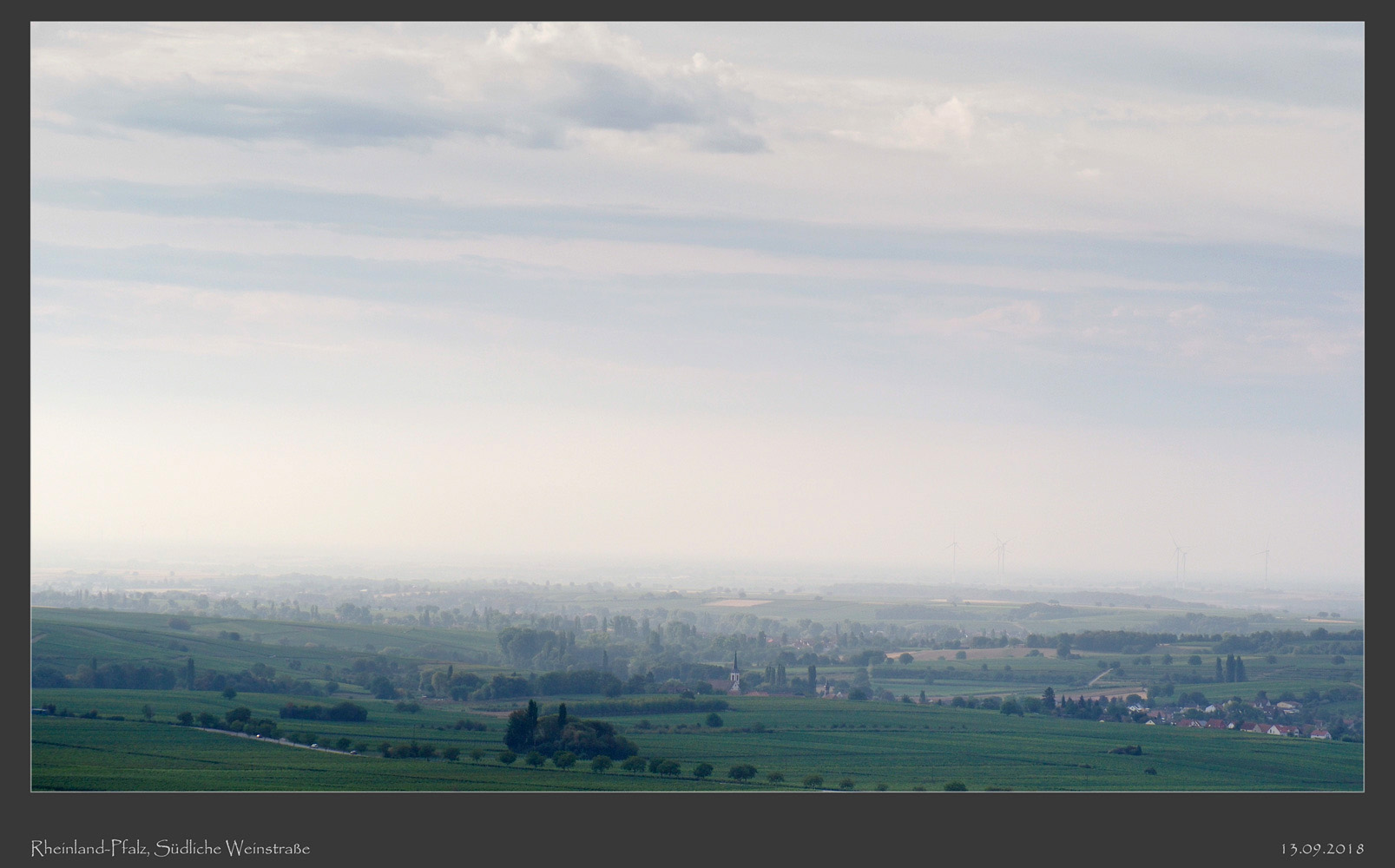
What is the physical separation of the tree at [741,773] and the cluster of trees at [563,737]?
7328 millimetres

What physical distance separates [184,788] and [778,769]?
112ft

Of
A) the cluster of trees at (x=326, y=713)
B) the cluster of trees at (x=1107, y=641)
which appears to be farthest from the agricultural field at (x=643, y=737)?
the cluster of trees at (x=1107, y=641)

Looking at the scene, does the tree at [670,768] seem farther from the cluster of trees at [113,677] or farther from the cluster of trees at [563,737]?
the cluster of trees at [113,677]

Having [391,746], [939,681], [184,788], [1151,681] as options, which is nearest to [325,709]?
[391,746]

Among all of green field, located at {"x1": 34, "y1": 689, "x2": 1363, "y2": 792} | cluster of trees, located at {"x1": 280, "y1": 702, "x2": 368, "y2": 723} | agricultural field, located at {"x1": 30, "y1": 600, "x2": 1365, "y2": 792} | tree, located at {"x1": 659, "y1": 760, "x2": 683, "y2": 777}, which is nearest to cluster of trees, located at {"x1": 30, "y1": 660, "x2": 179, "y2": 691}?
agricultural field, located at {"x1": 30, "y1": 600, "x2": 1365, "y2": 792}

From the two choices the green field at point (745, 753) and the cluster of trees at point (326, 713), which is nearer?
the green field at point (745, 753)

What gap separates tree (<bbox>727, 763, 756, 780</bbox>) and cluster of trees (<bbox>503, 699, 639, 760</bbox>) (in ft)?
24.0

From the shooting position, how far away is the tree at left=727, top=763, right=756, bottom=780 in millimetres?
69750

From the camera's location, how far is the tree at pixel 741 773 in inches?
2746

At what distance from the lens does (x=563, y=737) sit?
7675 cm

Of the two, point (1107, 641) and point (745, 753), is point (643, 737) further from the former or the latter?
point (1107, 641)

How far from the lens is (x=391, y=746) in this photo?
76750 millimetres

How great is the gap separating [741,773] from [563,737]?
12.8 meters

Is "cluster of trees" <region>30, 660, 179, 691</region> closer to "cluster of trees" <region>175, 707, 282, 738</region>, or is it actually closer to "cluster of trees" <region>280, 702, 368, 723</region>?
"cluster of trees" <region>280, 702, 368, 723</region>
